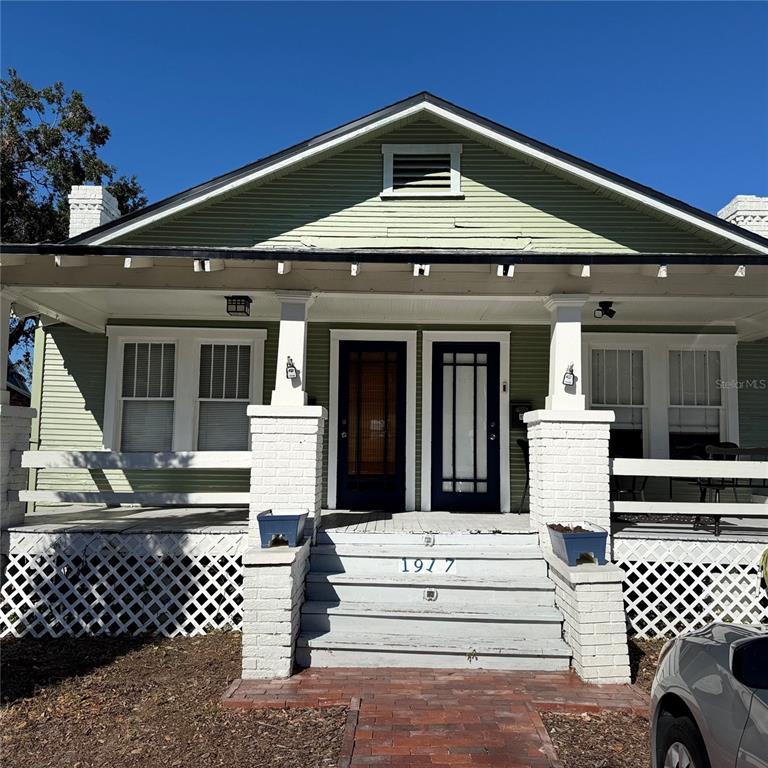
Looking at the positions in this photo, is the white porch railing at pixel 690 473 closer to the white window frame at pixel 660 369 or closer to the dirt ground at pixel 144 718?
the white window frame at pixel 660 369

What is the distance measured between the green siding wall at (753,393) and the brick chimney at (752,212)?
1.64 m

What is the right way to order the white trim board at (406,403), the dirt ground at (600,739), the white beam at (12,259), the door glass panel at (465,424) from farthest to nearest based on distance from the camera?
the door glass panel at (465,424) → the white trim board at (406,403) → the white beam at (12,259) → the dirt ground at (600,739)

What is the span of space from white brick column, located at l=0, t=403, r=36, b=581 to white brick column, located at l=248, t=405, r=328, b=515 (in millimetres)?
2608

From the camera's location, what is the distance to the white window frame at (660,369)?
826 cm

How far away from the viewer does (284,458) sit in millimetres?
5820

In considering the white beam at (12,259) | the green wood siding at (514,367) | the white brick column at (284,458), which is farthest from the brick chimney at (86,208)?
the white brick column at (284,458)

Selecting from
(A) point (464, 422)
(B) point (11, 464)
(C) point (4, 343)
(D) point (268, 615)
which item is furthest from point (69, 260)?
(A) point (464, 422)

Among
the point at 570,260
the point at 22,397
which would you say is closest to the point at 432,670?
A: the point at 570,260

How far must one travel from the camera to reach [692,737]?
2.71 meters

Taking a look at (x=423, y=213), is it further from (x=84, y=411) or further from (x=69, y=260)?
(x=84, y=411)

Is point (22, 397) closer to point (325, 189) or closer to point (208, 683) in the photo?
point (325, 189)

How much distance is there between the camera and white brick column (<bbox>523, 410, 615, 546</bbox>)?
5762 millimetres

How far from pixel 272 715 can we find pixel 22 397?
1514 cm

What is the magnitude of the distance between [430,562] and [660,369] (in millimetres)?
4678
